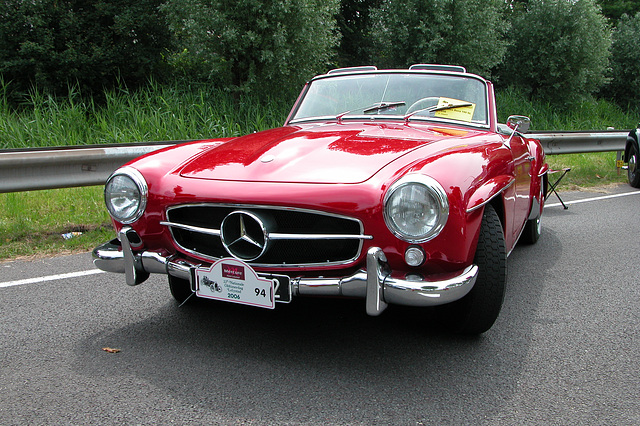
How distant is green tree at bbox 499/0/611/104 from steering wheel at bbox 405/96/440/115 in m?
16.5

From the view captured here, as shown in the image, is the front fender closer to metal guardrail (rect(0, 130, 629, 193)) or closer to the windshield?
the windshield

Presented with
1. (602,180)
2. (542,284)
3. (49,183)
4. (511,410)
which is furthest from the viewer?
(602,180)

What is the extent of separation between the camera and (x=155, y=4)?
1505cm

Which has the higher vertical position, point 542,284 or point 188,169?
point 188,169

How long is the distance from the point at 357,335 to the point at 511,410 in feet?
2.99

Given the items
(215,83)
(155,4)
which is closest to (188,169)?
(215,83)

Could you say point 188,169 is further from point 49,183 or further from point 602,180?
point 602,180

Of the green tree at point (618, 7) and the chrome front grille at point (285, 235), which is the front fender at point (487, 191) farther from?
the green tree at point (618, 7)

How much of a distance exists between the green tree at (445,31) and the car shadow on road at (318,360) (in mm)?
13896

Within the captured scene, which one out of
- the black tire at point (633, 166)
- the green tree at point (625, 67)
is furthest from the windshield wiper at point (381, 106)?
the green tree at point (625, 67)

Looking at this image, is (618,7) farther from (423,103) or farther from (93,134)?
(423,103)

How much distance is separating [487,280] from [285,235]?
944 millimetres

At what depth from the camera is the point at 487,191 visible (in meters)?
2.79

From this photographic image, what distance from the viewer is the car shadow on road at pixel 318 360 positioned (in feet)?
7.66
